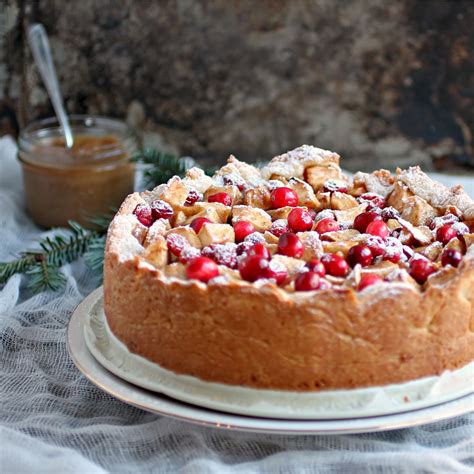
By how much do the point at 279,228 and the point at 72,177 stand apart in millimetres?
1302

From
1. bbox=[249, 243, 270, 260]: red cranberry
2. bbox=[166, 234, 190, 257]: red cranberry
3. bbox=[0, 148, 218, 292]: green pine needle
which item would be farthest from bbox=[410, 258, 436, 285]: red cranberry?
bbox=[0, 148, 218, 292]: green pine needle

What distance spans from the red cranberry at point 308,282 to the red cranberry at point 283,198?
21.5 inches

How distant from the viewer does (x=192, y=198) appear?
227 cm

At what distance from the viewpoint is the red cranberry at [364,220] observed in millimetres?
2119

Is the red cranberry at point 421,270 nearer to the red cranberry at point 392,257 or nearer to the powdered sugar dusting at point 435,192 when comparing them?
the red cranberry at point 392,257

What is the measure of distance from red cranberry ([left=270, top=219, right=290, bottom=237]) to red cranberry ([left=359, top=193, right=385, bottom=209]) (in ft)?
1.03

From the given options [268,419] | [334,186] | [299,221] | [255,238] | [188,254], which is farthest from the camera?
[334,186]

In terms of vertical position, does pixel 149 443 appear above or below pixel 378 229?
below

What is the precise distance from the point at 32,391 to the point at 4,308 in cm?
45

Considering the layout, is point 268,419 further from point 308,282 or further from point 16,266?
point 16,266

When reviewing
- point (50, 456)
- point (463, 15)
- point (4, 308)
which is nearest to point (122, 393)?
point (50, 456)

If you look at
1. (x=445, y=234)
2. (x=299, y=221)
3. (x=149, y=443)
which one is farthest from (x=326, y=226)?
(x=149, y=443)

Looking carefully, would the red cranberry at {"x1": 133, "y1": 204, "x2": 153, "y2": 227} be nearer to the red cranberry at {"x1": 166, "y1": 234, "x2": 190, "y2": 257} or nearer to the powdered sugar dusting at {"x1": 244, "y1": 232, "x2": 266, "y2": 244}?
the red cranberry at {"x1": 166, "y1": 234, "x2": 190, "y2": 257}

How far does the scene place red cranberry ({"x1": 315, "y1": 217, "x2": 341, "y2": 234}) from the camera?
6.88 feet
